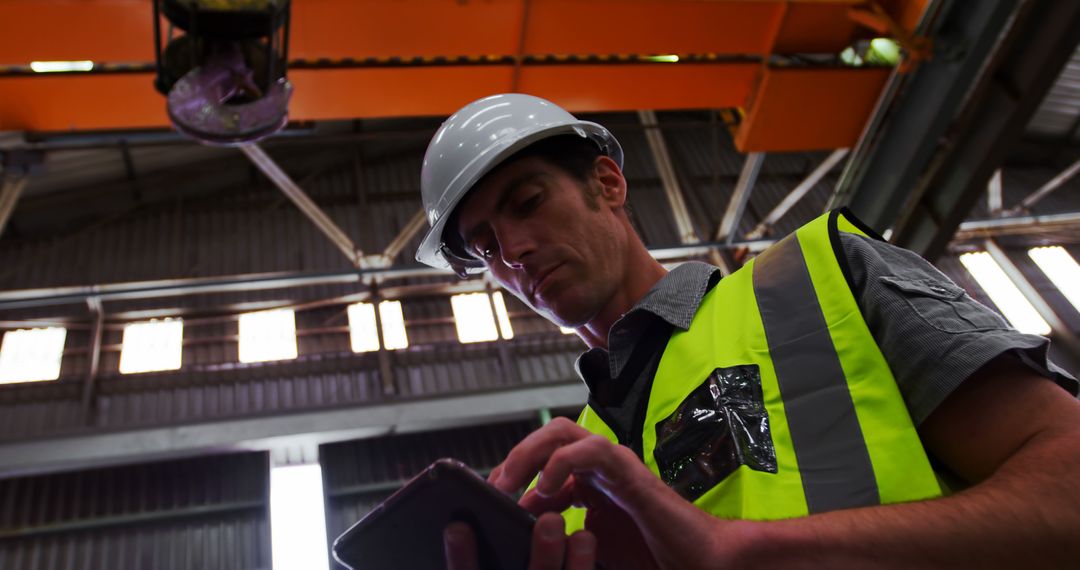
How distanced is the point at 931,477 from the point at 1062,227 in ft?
49.0

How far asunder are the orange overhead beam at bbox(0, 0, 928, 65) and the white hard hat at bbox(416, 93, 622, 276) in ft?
11.4

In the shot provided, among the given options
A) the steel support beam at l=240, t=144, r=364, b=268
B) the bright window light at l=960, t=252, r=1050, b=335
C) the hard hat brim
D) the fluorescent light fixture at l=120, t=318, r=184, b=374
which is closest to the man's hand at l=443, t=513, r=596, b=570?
the hard hat brim

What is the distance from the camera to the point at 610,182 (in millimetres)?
2459

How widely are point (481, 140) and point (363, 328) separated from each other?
9.24 m

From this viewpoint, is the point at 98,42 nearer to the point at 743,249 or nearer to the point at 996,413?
the point at 996,413

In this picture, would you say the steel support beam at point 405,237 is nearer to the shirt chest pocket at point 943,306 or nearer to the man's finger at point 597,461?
the shirt chest pocket at point 943,306

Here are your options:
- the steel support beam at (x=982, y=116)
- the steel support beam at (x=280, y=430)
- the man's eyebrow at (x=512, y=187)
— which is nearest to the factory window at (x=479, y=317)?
the steel support beam at (x=280, y=430)

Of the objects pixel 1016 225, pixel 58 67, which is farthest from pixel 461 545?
pixel 1016 225

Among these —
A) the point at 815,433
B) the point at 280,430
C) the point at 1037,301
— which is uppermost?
the point at 1037,301

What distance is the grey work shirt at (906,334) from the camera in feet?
4.29

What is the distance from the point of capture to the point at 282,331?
36.6 ft

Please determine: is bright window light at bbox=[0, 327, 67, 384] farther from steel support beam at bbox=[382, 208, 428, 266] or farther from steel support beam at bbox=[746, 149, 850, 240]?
steel support beam at bbox=[746, 149, 850, 240]

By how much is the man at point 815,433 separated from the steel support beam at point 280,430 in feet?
26.7

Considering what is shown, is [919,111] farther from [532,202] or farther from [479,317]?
[479,317]
